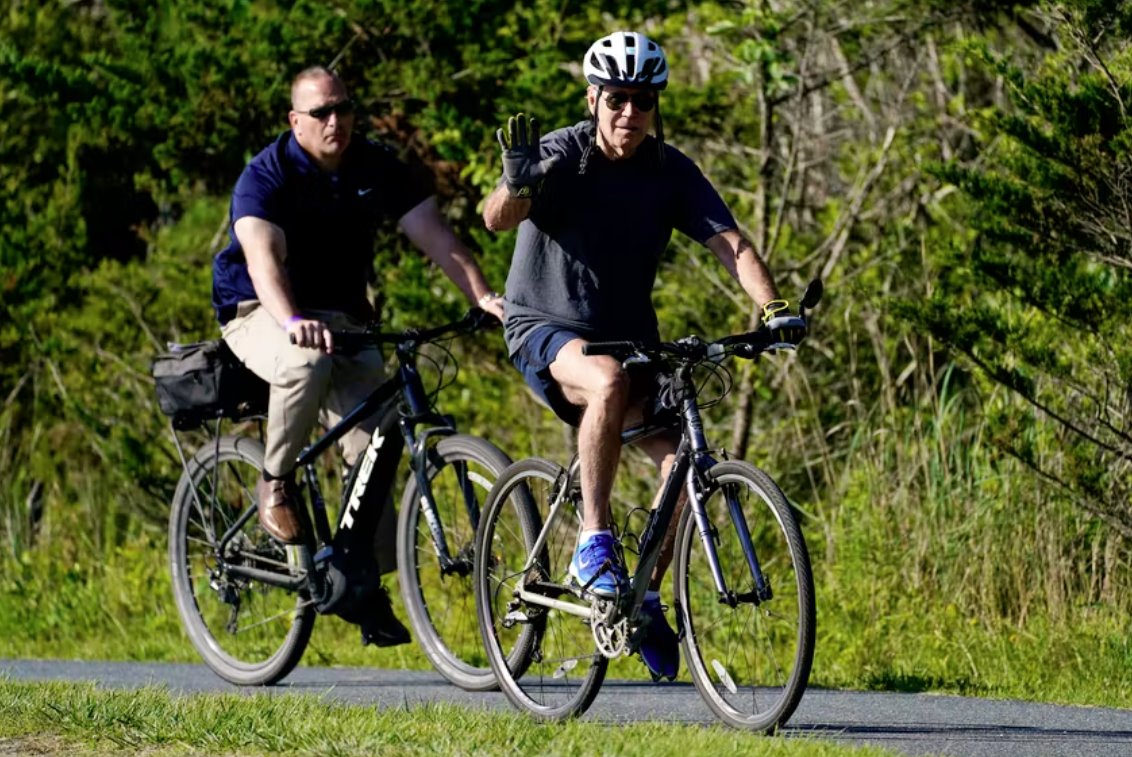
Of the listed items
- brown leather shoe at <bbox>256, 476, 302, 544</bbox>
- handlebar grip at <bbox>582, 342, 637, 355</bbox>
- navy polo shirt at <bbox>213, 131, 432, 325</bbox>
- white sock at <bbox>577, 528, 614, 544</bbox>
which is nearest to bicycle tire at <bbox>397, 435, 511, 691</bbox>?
brown leather shoe at <bbox>256, 476, 302, 544</bbox>

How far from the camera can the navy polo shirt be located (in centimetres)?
785

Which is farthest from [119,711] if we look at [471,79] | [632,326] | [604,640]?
[471,79]

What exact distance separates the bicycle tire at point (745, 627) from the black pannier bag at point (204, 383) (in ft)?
8.31

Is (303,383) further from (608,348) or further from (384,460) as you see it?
(608,348)

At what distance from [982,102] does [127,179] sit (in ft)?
18.2

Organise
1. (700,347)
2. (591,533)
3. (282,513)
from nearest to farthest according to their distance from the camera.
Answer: (700,347), (591,533), (282,513)

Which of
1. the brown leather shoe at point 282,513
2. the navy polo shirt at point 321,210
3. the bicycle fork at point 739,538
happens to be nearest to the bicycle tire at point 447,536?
the brown leather shoe at point 282,513

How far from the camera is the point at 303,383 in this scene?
7828 millimetres

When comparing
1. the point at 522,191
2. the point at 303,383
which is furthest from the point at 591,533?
the point at 303,383

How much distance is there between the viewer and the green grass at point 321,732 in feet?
17.6

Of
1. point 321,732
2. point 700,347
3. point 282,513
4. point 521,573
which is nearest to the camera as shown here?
point 321,732

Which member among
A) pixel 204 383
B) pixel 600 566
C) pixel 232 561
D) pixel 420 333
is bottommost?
pixel 232 561

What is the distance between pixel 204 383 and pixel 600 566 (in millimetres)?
2652

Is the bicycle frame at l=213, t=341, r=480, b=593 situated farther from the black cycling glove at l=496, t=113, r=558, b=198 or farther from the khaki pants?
the black cycling glove at l=496, t=113, r=558, b=198
